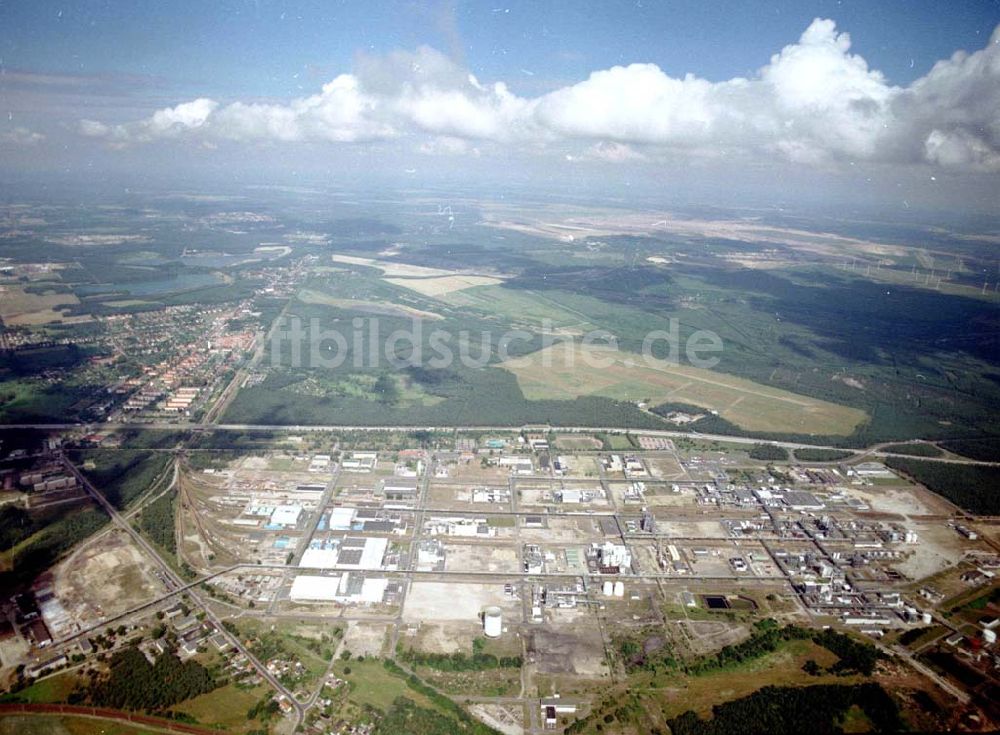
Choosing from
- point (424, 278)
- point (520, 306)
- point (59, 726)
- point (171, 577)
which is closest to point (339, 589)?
point (171, 577)

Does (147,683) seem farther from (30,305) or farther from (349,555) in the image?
(30,305)

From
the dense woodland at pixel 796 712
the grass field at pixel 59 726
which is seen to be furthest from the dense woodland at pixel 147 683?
the dense woodland at pixel 796 712

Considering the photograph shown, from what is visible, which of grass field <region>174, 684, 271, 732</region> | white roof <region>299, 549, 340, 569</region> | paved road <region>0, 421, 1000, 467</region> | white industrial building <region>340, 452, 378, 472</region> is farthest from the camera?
paved road <region>0, 421, 1000, 467</region>

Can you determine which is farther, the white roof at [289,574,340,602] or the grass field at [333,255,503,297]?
the grass field at [333,255,503,297]

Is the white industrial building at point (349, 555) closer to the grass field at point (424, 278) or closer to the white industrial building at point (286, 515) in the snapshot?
the white industrial building at point (286, 515)

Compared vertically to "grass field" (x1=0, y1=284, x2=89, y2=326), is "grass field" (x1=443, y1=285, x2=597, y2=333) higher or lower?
higher

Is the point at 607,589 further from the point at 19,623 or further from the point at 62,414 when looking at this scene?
the point at 62,414

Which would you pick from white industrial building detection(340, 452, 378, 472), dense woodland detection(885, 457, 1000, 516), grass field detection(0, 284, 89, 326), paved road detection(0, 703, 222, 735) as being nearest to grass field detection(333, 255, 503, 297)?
grass field detection(0, 284, 89, 326)

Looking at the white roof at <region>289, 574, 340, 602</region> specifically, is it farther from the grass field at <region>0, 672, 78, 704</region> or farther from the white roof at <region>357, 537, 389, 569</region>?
the grass field at <region>0, 672, 78, 704</region>
